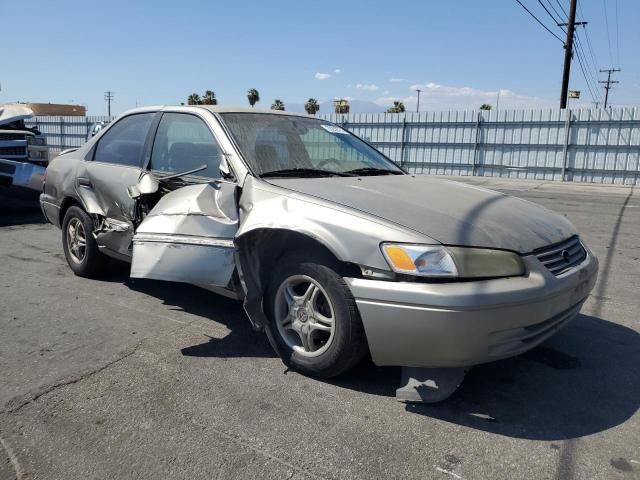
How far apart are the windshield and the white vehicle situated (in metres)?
5.67

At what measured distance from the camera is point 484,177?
22.0 meters

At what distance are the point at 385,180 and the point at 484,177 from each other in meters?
19.4

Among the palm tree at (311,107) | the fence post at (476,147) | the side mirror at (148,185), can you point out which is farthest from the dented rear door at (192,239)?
the palm tree at (311,107)

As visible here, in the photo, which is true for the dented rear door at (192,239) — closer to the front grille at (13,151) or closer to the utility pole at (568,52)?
the front grille at (13,151)

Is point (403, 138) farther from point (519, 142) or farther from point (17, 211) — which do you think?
point (17, 211)

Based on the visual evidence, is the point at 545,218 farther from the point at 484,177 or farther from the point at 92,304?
the point at 484,177

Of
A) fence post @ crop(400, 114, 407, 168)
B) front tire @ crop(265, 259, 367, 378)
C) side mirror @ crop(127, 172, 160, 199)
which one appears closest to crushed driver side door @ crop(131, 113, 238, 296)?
side mirror @ crop(127, 172, 160, 199)

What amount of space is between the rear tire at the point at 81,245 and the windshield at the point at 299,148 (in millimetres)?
1969

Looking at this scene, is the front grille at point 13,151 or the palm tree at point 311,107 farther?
the palm tree at point 311,107

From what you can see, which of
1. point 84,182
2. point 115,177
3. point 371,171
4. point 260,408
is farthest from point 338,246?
point 84,182

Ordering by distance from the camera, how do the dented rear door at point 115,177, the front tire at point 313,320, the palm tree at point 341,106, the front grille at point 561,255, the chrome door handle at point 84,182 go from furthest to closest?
the palm tree at point 341,106 → the chrome door handle at point 84,182 → the dented rear door at point 115,177 → the front grille at point 561,255 → the front tire at point 313,320

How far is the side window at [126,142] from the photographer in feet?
14.6

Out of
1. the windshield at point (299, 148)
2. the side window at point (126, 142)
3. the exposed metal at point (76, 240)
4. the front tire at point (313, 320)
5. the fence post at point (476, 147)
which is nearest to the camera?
the front tire at point (313, 320)

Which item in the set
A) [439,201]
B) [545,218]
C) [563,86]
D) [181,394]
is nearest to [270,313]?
[181,394]
